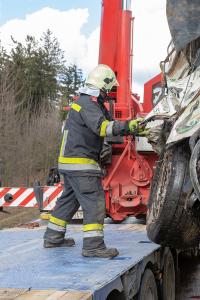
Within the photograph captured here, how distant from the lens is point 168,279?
18.0 ft

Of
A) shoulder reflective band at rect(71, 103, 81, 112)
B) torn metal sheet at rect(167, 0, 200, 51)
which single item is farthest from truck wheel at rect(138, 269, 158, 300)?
torn metal sheet at rect(167, 0, 200, 51)

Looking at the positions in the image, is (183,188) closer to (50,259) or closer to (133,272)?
(133,272)

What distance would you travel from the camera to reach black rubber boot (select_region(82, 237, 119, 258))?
4336 mm

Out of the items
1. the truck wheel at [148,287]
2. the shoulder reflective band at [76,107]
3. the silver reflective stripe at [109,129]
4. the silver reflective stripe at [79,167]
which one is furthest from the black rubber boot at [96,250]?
the shoulder reflective band at [76,107]

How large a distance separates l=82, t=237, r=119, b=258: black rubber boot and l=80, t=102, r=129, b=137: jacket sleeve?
903 millimetres

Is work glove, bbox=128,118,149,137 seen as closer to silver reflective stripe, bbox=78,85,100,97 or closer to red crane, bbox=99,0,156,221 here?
silver reflective stripe, bbox=78,85,100,97

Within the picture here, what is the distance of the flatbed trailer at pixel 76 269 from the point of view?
3.14 metres

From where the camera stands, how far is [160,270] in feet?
16.9

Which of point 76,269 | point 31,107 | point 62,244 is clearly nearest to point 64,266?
point 76,269

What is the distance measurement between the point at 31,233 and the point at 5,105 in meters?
23.7

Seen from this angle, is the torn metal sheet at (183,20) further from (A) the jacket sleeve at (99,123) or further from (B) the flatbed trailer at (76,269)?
(B) the flatbed trailer at (76,269)

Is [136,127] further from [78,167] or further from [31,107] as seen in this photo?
[31,107]

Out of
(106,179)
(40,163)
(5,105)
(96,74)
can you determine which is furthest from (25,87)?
(96,74)

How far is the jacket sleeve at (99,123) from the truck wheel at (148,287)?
127 cm
